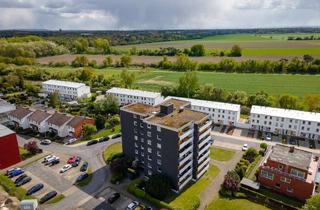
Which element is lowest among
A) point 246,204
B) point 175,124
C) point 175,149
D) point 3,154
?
point 246,204

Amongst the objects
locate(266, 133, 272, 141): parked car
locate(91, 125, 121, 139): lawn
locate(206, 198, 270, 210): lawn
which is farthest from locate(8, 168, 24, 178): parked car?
locate(266, 133, 272, 141): parked car

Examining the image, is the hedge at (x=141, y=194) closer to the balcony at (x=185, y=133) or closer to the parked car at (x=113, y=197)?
the parked car at (x=113, y=197)

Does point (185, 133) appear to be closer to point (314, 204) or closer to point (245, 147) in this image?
point (314, 204)

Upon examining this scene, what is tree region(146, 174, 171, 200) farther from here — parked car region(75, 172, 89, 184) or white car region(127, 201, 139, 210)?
parked car region(75, 172, 89, 184)

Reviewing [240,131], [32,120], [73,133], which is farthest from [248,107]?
[32,120]

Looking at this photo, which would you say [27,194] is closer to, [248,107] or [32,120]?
[32,120]

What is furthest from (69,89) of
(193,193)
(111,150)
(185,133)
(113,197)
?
(193,193)
